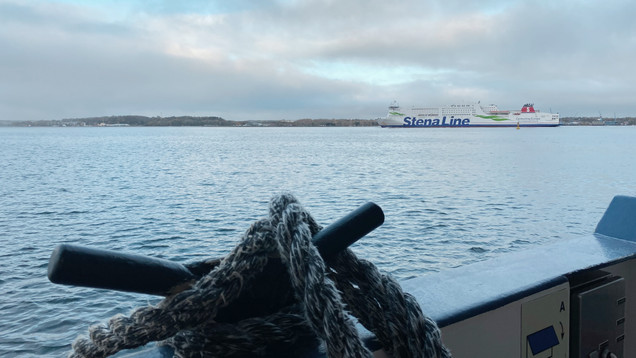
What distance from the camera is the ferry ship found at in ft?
317

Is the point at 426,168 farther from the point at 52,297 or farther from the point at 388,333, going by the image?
the point at 388,333

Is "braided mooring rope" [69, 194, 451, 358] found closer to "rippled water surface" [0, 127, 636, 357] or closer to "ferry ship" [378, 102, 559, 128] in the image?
"rippled water surface" [0, 127, 636, 357]

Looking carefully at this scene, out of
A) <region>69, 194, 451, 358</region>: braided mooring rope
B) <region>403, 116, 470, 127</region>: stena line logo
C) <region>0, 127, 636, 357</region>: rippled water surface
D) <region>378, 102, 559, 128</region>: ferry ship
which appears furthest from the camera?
<region>403, 116, 470, 127</region>: stena line logo

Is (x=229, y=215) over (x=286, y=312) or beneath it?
beneath

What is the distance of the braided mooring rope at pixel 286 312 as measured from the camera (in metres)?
0.72

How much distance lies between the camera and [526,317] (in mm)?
1427

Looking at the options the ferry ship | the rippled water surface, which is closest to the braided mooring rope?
the rippled water surface

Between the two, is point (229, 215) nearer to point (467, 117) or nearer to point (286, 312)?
point (286, 312)

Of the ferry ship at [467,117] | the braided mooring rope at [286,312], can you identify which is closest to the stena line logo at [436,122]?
the ferry ship at [467,117]

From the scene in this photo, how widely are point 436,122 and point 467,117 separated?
22.8ft

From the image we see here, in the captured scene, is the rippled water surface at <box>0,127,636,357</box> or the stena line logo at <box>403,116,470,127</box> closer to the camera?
the rippled water surface at <box>0,127,636,357</box>

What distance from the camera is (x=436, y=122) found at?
4151 inches

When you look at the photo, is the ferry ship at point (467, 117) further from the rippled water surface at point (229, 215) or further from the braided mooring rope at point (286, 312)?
the braided mooring rope at point (286, 312)

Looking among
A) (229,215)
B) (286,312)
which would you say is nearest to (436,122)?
(229,215)
